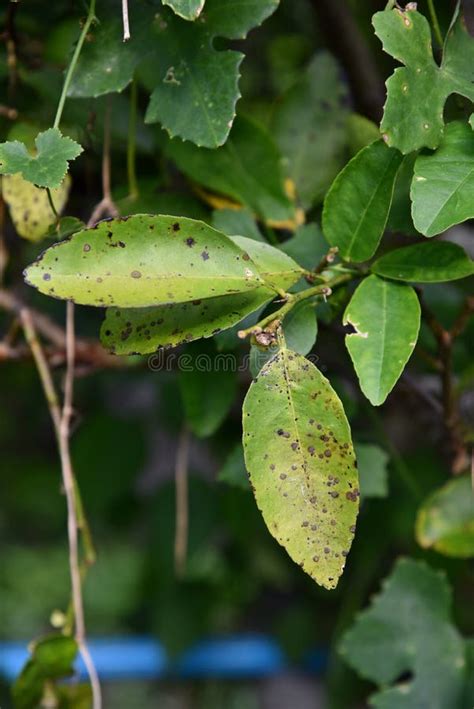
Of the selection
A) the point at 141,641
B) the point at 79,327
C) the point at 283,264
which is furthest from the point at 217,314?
the point at 141,641

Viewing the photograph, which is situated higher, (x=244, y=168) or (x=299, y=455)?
(x=244, y=168)

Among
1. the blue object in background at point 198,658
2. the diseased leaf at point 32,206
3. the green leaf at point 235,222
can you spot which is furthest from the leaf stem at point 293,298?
the blue object in background at point 198,658

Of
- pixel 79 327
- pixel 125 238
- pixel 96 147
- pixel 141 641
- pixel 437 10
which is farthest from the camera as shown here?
pixel 141 641

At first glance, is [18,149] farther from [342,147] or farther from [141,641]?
[141,641]

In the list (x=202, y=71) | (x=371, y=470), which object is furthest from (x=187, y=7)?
(x=371, y=470)

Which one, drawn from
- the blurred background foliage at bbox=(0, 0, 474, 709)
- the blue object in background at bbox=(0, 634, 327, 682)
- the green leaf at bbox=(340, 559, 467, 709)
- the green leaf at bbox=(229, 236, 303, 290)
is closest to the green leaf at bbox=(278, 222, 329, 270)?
the blurred background foliage at bbox=(0, 0, 474, 709)

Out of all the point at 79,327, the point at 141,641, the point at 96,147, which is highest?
the point at 96,147

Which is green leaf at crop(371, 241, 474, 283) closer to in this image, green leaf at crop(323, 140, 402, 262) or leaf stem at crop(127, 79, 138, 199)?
green leaf at crop(323, 140, 402, 262)

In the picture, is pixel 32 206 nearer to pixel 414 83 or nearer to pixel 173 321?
pixel 173 321
